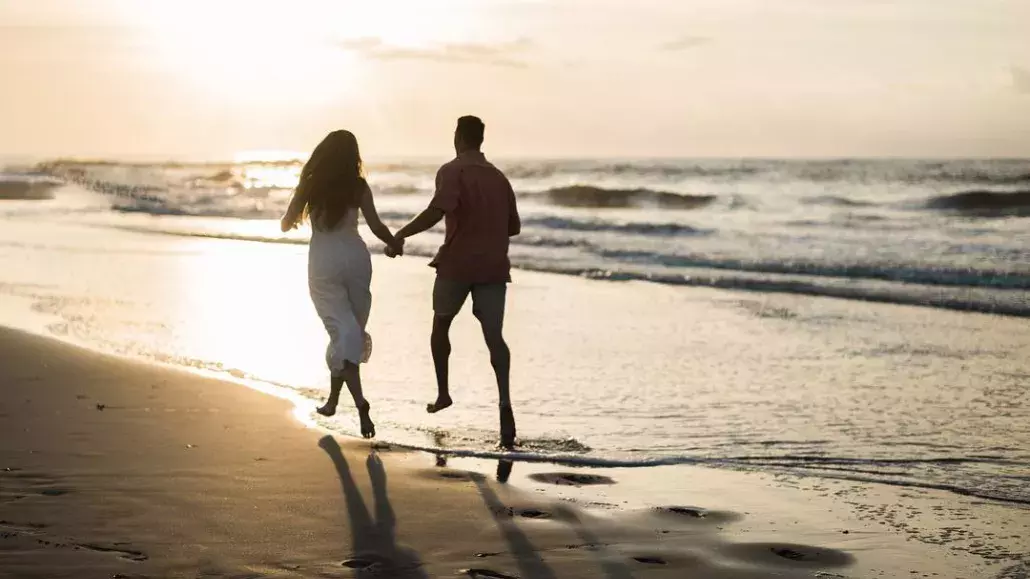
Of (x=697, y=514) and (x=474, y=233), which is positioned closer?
(x=697, y=514)

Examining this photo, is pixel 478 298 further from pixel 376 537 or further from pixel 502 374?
pixel 376 537

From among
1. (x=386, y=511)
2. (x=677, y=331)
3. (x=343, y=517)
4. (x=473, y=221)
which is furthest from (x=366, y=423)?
(x=677, y=331)

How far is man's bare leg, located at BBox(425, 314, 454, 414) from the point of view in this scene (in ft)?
23.1

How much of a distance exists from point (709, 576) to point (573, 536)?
0.68 metres

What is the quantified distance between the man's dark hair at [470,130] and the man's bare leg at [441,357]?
3.20ft

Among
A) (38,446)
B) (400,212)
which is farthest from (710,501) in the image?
(400,212)

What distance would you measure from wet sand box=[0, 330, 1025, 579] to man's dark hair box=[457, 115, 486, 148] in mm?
1737

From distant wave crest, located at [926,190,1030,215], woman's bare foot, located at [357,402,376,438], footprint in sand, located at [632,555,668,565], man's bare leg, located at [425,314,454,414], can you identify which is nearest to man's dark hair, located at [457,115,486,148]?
man's bare leg, located at [425,314,454,414]

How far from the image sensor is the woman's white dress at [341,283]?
6.93m

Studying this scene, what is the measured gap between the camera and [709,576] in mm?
4375

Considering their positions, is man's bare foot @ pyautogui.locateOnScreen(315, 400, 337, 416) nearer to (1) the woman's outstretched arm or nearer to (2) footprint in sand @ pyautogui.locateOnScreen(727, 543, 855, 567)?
(1) the woman's outstretched arm

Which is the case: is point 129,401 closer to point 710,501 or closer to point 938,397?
point 710,501

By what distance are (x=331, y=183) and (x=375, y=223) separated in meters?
0.32

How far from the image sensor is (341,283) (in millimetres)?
7004
